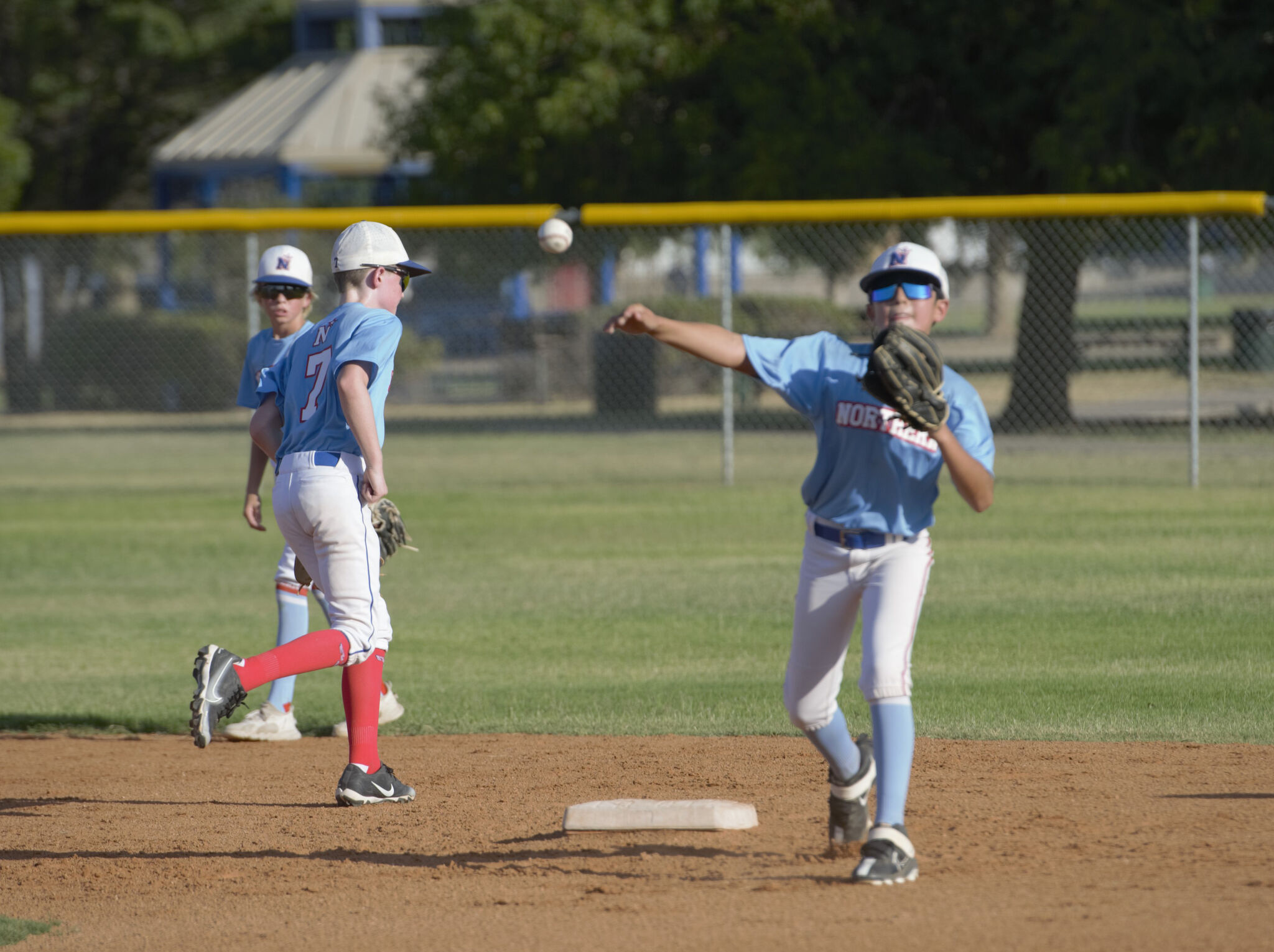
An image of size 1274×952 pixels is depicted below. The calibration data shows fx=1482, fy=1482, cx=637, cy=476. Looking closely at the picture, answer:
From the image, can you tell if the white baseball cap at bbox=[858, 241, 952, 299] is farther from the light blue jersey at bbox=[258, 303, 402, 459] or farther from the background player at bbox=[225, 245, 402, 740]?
the background player at bbox=[225, 245, 402, 740]

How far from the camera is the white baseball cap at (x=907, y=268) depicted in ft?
13.3

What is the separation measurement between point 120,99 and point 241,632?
3203 centimetres

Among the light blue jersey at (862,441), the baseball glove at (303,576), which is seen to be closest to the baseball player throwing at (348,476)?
the baseball glove at (303,576)

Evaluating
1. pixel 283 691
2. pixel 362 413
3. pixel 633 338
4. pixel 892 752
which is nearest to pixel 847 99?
pixel 633 338

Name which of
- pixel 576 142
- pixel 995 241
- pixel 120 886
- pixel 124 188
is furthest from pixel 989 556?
pixel 124 188

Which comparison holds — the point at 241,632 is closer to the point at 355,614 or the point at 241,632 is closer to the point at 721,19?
the point at 355,614

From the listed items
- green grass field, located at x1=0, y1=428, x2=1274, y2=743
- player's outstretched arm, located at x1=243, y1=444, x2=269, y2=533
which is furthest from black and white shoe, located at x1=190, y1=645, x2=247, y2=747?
green grass field, located at x1=0, y1=428, x2=1274, y2=743

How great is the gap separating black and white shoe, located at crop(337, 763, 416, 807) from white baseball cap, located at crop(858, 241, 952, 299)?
2529 mm

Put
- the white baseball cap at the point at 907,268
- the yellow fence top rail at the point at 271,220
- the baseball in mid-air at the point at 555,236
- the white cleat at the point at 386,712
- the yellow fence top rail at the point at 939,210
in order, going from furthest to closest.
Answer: the yellow fence top rail at the point at 271,220 → the yellow fence top rail at the point at 939,210 → the baseball in mid-air at the point at 555,236 → the white cleat at the point at 386,712 → the white baseball cap at the point at 907,268

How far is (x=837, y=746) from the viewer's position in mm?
4348

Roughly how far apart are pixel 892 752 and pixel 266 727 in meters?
3.43

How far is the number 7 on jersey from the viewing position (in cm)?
505

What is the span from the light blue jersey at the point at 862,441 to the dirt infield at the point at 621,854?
106 cm

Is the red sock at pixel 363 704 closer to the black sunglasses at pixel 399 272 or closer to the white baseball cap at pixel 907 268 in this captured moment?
the black sunglasses at pixel 399 272
